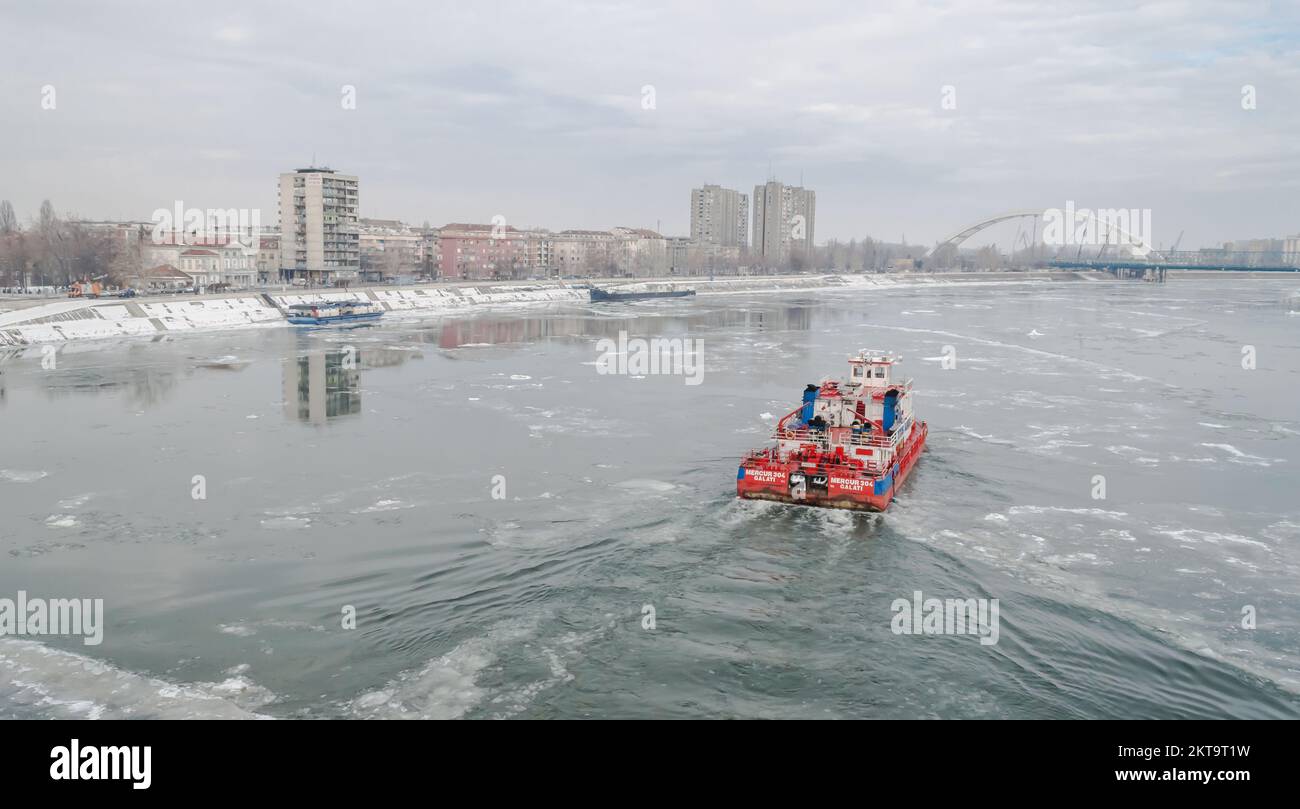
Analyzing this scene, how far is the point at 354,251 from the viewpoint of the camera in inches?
3652

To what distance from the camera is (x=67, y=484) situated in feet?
68.7

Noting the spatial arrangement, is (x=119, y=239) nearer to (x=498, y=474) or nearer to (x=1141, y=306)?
(x=498, y=474)

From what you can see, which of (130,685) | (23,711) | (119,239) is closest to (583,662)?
(130,685)

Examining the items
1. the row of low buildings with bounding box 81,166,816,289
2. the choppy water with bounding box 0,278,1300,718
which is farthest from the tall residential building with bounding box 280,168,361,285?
the choppy water with bounding box 0,278,1300,718

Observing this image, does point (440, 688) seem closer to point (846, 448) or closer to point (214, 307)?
point (846, 448)

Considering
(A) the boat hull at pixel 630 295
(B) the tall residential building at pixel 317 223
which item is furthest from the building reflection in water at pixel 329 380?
(B) the tall residential building at pixel 317 223

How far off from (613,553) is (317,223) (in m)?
82.1

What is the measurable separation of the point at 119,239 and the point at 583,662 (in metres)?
98.0

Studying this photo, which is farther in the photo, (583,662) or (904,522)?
(904,522)
